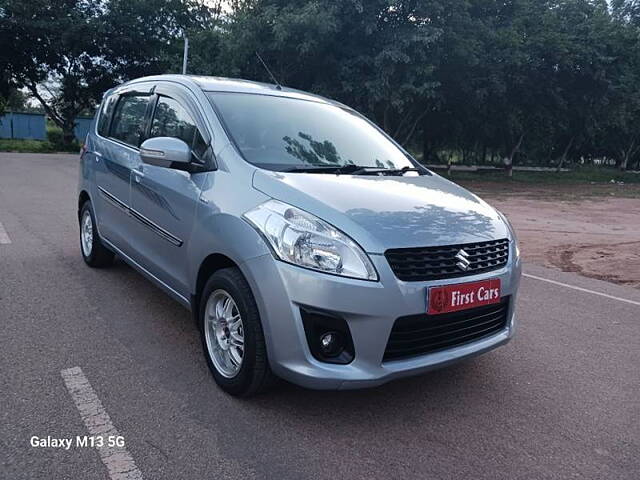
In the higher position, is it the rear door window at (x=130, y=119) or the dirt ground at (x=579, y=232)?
the rear door window at (x=130, y=119)

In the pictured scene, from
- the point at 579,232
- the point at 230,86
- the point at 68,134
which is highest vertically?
the point at 230,86

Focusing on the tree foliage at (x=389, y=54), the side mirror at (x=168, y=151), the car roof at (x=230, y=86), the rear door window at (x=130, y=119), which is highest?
the tree foliage at (x=389, y=54)

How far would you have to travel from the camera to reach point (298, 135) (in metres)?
3.73

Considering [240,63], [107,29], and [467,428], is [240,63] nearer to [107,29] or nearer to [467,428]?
[107,29]

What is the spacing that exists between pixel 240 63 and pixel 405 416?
1946 cm

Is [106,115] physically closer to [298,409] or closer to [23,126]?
[298,409]

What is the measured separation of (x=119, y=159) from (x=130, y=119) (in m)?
0.38

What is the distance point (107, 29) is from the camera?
2952 centimetres

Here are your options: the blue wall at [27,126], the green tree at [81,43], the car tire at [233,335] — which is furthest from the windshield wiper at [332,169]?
the blue wall at [27,126]

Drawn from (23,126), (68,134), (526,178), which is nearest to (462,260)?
(526,178)

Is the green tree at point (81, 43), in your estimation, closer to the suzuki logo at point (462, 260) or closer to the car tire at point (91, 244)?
the car tire at point (91, 244)

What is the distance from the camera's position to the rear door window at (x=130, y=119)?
429 centimetres

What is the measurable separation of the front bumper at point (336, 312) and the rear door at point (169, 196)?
916 millimetres

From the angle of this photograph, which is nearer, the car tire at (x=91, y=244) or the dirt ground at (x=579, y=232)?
the car tire at (x=91, y=244)
